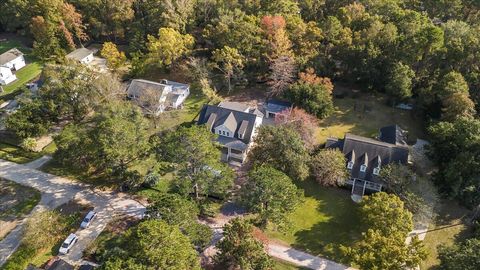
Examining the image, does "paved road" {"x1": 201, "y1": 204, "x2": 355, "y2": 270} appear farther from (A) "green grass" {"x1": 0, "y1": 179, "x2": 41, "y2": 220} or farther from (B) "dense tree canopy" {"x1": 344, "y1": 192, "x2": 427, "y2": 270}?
(A) "green grass" {"x1": 0, "y1": 179, "x2": 41, "y2": 220}

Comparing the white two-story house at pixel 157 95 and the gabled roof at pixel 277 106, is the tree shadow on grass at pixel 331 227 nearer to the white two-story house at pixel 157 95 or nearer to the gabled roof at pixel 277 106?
the gabled roof at pixel 277 106

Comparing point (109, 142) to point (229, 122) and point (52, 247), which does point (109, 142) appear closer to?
point (52, 247)

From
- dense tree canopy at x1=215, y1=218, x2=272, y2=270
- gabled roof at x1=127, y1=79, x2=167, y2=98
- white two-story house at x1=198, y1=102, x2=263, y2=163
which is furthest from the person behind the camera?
gabled roof at x1=127, y1=79, x2=167, y2=98

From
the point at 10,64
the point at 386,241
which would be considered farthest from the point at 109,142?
the point at 10,64

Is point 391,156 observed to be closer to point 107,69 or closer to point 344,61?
point 344,61

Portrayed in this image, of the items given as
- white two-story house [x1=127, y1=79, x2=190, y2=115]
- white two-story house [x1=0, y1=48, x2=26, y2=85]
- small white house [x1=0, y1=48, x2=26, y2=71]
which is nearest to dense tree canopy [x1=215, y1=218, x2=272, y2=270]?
white two-story house [x1=127, y1=79, x2=190, y2=115]

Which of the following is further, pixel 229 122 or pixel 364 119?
pixel 364 119
